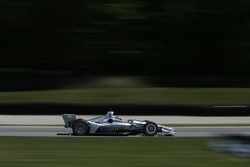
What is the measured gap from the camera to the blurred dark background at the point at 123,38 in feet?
102

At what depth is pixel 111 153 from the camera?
1046cm

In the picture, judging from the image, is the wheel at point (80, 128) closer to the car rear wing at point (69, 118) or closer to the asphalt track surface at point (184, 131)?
the car rear wing at point (69, 118)

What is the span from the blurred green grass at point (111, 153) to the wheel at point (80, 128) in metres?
0.88

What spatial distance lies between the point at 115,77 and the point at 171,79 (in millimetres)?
2644

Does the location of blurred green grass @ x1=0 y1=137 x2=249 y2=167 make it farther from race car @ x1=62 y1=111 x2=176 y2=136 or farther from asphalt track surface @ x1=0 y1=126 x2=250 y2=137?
asphalt track surface @ x1=0 y1=126 x2=250 y2=137

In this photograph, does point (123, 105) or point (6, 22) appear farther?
point (6, 22)

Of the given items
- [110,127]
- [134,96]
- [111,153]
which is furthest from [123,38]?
[111,153]

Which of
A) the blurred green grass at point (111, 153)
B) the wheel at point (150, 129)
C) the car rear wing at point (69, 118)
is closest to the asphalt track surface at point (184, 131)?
the car rear wing at point (69, 118)

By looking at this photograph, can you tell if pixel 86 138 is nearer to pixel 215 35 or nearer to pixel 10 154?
pixel 10 154

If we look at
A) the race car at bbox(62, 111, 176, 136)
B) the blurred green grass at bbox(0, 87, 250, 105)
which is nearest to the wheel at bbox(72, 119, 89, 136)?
the race car at bbox(62, 111, 176, 136)

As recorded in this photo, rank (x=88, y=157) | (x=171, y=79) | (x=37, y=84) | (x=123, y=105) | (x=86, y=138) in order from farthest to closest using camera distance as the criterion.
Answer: (x=171, y=79) < (x=37, y=84) < (x=123, y=105) < (x=86, y=138) < (x=88, y=157)

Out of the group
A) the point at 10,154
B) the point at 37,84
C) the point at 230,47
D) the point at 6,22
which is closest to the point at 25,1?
the point at 6,22

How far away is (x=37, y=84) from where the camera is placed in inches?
1137

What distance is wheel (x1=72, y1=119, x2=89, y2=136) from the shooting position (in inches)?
562
